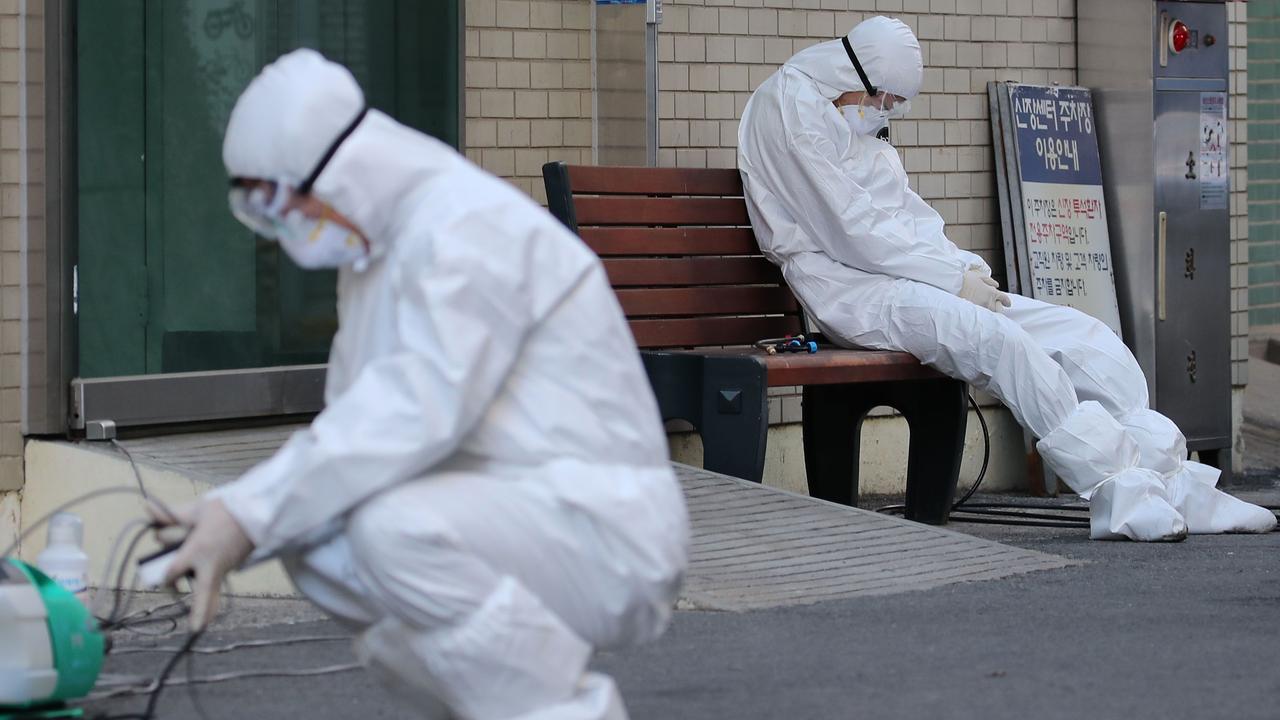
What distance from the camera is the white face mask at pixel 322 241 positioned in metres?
3.20

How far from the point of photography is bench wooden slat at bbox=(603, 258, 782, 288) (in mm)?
7234

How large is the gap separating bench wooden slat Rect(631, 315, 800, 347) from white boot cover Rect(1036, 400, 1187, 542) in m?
1.22

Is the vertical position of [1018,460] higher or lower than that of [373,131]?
lower

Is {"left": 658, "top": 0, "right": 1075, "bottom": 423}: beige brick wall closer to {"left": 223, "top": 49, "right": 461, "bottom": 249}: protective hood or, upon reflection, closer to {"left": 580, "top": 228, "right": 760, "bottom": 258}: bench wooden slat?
{"left": 580, "top": 228, "right": 760, "bottom": 258}: bench wooden slat

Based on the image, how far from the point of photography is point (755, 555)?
5910mm

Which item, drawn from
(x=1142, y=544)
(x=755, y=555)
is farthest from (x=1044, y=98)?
(x=755, y=555)

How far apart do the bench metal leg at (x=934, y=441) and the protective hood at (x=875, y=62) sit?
1166 mm

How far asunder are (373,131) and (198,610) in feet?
2.70

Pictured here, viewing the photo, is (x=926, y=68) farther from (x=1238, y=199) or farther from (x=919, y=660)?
(x=919, y=660)

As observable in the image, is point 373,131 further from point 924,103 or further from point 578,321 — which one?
point 924,103

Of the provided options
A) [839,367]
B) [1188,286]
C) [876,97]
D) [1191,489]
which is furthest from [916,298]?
[1188,286]

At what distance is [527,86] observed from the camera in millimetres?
7844

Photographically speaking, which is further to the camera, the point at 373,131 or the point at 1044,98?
the point at 1044,98

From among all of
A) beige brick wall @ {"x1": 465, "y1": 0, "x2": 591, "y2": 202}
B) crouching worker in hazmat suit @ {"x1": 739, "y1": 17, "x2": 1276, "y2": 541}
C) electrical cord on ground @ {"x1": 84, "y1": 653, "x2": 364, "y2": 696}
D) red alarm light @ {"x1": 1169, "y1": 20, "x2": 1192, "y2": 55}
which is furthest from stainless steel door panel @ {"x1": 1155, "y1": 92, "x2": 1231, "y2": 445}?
electrical cord on ground @ {"x1": 84, "y1": 653, "x2": 364, "y2": 696}
